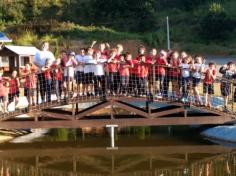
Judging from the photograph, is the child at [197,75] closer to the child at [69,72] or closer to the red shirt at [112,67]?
the red shirt at [112,67]

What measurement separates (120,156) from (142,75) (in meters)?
2.41

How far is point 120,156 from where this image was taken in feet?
60.2

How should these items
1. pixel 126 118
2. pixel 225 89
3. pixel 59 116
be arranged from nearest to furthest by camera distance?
pixel 225 89 < pixel 59 116 < pixel 126 118

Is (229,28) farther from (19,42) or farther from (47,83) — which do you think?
(47,83)

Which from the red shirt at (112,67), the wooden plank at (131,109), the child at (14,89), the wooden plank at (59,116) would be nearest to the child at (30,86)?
the child at (14,89)

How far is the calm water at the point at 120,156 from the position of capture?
1648 cm

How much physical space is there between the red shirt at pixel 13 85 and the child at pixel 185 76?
4.74 m

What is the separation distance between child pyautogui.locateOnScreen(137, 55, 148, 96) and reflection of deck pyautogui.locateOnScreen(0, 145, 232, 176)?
186cm

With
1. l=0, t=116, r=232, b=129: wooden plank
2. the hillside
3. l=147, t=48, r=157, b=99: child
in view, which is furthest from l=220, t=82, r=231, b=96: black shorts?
the hillside

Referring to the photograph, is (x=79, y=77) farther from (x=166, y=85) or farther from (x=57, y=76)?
(x=166, y=85)

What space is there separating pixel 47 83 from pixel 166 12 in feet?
152

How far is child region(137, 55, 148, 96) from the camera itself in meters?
18.0

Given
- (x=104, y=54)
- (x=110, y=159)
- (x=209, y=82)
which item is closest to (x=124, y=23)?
(x=104, y=54)

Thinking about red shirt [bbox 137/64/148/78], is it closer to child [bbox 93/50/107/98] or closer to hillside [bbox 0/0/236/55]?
child [bbox 93/50/107/98]
